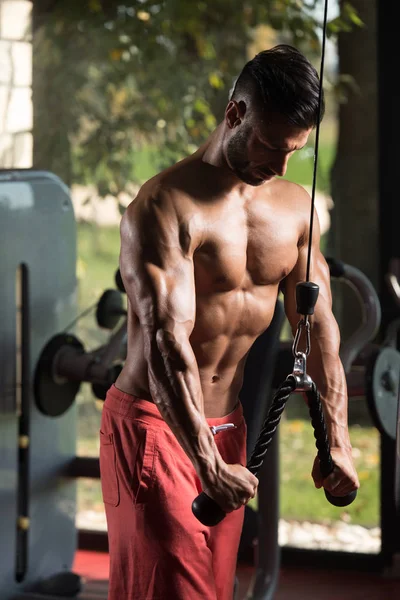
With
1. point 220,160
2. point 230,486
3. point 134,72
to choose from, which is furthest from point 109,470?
point 134,72

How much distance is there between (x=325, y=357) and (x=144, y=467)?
0.46 meters

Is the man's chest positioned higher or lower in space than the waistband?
higher

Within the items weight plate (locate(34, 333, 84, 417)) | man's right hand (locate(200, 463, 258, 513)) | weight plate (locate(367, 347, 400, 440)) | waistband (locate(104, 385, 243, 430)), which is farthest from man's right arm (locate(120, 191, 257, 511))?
weight plate (locate(34, 333, 84, 417))

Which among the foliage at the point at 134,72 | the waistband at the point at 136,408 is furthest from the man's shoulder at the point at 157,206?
the foliage at the point at 134,72

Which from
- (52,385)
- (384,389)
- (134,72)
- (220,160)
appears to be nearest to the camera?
(220,160)

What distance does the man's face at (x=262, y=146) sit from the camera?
1.89 meters

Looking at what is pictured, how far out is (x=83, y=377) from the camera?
315 centimetres

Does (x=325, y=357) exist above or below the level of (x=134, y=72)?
below

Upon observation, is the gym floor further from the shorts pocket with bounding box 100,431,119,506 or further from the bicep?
the bicep

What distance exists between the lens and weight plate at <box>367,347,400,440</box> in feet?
9.00

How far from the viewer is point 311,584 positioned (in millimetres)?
3629

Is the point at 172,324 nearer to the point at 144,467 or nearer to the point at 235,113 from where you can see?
the point at 144,467

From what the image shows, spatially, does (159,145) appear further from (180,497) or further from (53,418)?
(180,497)

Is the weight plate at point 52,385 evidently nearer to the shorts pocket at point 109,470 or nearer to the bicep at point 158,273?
the shorts pocket at point 109,470
